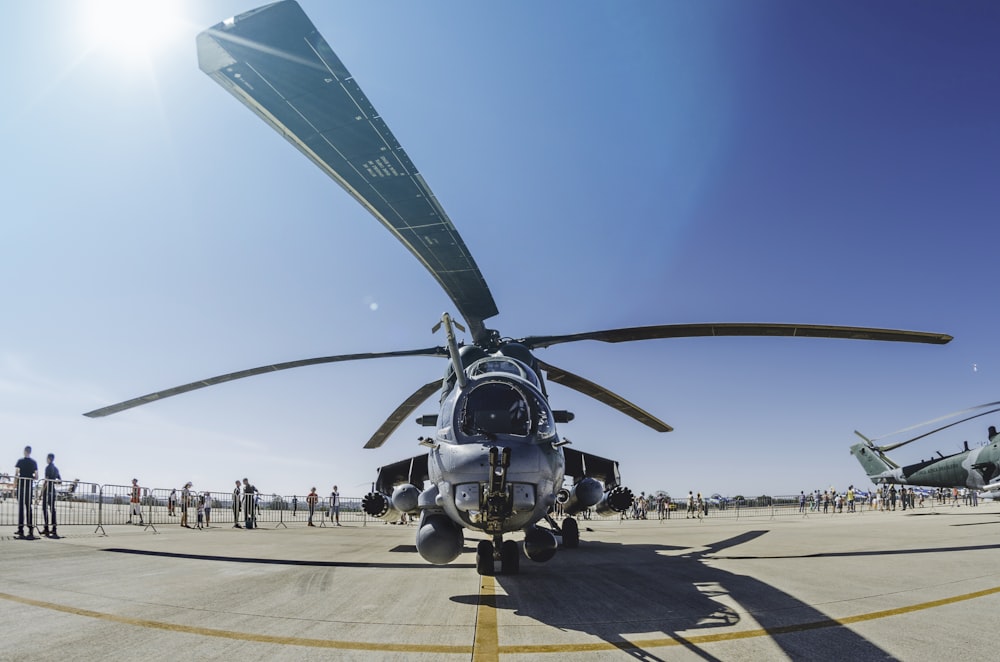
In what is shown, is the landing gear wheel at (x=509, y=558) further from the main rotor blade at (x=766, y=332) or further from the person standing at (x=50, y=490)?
the person standing at (x=50, y=490)

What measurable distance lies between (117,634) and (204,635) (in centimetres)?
68

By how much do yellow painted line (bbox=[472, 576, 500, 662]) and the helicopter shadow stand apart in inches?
5.9

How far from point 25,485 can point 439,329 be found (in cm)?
1190

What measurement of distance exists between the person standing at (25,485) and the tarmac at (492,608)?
2.82m

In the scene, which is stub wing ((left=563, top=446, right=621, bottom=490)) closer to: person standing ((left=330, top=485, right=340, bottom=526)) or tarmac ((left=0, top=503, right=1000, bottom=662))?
tarmac ((left=0, top=503, right=1000, bottom=662))

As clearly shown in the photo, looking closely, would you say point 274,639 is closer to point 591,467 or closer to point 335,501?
point 591,467

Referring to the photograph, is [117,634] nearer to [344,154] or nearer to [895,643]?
[344,154]

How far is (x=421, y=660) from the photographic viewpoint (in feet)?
11.5

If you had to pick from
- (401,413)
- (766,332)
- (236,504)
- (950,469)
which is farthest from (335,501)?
(950,469)

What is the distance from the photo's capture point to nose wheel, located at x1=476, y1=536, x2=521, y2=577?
24.0ft

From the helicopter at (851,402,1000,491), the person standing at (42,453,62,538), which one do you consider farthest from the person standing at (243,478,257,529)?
the helicopter at (851,402,1000,491)

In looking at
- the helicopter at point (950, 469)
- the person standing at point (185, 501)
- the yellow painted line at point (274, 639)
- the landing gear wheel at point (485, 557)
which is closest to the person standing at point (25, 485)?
the person standing at point (185, 501)

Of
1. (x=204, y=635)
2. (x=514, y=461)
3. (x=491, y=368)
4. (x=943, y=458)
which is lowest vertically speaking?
(x=943, y=458)

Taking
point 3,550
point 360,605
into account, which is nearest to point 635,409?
point 360,605
